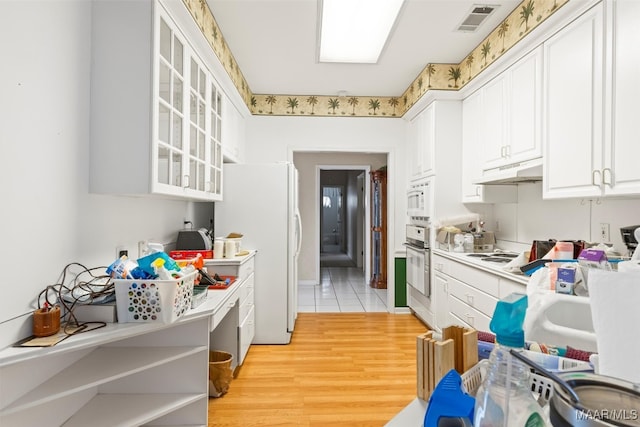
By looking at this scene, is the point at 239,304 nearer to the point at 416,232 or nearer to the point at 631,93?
the point at 416,232

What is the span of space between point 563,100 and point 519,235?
1.40 meters

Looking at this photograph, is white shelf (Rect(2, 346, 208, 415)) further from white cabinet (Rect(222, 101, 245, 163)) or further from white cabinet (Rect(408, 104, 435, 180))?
white cabinet (Rect(408, 104, 435, 180))

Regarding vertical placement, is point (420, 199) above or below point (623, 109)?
below

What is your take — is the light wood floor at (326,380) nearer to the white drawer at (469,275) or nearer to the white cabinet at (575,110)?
the white drawer at (469,275)

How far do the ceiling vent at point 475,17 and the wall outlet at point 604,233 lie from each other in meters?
1.66

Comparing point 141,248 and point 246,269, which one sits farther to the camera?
point 246,269

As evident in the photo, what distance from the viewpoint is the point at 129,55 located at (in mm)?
1723

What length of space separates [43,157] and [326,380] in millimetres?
2196

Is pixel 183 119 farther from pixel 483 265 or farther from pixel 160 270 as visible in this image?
pixel 483 265

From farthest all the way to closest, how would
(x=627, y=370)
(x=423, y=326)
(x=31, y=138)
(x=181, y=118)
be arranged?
1. (x=423, y=326)
2. (x=181, y=118)
3. (x=31, y=138)
4. (x=627, y=370)

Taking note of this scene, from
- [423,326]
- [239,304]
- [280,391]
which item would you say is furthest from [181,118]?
[423,326]

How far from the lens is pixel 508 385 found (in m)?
0.53

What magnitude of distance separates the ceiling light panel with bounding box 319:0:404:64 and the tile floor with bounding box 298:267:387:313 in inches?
115

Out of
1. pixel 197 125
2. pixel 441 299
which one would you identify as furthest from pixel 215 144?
pixel 441 299
